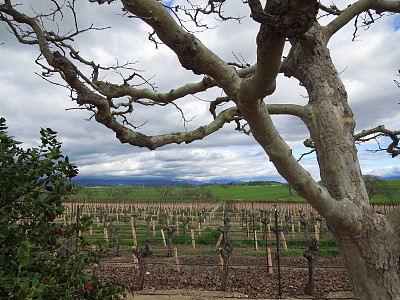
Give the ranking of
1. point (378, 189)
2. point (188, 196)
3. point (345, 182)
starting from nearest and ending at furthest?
point (345, 182)
point (378, 189)
point (188, 196)

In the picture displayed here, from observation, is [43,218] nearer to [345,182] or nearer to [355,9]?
[345,182]

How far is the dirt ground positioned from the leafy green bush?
4656 millimetres

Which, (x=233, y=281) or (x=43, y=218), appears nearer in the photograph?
(x=43, y=218)

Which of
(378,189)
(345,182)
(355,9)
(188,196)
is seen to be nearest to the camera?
(345,182)

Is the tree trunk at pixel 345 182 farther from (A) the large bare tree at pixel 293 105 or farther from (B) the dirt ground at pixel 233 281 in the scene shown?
(B) the dirt ground at pixel 233 281

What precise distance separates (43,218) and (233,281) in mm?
7484

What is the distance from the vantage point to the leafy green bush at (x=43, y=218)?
1.48 meters

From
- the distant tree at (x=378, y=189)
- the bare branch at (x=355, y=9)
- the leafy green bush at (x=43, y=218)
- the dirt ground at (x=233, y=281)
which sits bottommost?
the dirt ground at (x=233, y=281)

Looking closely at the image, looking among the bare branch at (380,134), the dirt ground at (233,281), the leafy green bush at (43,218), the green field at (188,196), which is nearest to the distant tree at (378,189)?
the green field at (188,196)

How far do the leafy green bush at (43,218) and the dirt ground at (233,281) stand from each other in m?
4.66

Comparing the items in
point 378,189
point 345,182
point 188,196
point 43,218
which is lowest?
point 188,196

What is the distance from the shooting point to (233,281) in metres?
A: 8.05

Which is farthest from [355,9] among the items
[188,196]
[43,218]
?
[188,196]

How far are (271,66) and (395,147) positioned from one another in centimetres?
400
